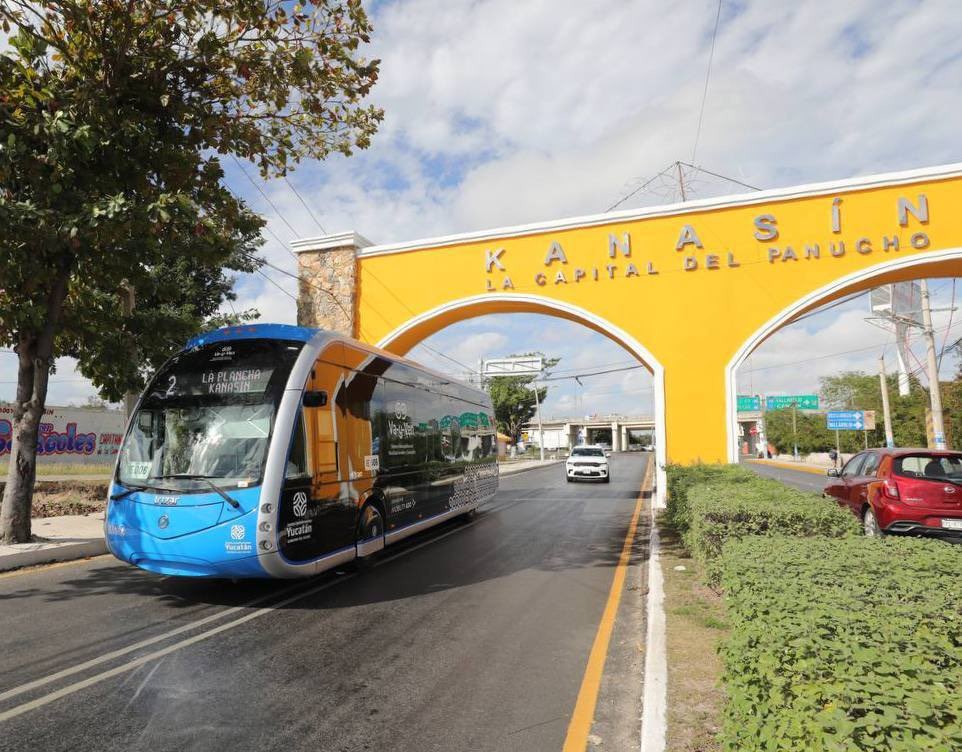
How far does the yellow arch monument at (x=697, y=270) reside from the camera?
46.1 ft

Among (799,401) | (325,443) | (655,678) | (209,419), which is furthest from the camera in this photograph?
(799,401)

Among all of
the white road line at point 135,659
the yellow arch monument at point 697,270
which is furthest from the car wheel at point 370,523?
the yellow arch monument at point 697,270

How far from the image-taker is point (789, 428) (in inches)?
3009

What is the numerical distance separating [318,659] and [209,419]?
10.4 ft

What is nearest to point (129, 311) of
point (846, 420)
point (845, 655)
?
point (845, 655)

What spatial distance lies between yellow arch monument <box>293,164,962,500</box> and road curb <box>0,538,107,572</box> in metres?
9.70

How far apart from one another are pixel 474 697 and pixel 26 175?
8480mm

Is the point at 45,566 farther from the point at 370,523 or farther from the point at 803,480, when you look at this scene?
the point at 803,480

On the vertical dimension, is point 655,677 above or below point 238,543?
below

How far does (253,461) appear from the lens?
668 centimetres

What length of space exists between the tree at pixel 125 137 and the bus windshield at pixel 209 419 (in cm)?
202

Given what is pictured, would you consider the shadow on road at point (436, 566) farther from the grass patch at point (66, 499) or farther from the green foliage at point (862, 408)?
the green foliage at point (862, 408)

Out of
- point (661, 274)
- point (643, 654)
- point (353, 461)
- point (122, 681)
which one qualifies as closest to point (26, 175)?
point (353, 461)

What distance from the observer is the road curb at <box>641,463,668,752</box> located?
3629 millimetres
